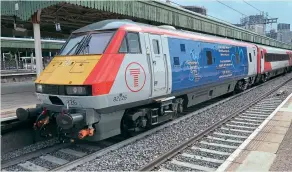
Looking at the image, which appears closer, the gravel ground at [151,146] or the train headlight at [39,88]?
the gravel ground at [151,146]

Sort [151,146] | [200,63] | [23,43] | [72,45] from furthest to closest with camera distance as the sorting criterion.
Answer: [23,43], [200,63], [72,45], [151,146]

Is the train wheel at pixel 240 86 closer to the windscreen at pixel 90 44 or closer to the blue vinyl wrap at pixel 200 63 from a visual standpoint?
the blue vinyl wrap at pixel 200 63

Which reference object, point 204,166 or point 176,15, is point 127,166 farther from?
point 176,15

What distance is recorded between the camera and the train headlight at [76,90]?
20.5 feet

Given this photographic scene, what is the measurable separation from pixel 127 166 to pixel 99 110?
1332 mm

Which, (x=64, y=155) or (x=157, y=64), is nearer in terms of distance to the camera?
(x=64, y=155)

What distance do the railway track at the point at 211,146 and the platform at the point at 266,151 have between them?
1.05 ft

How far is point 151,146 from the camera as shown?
281 inches

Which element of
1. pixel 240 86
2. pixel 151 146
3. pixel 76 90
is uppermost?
pixel 76 90

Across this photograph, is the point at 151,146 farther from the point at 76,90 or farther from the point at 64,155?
the point at 76,90

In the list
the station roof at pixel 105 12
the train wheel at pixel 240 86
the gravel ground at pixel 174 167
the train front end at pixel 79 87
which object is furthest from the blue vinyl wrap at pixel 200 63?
the station roof at pixel 105 12

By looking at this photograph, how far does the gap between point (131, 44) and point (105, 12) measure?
7323 mm

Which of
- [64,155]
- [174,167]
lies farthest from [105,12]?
[174,167]

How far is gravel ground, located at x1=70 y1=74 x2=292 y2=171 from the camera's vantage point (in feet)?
19.7
